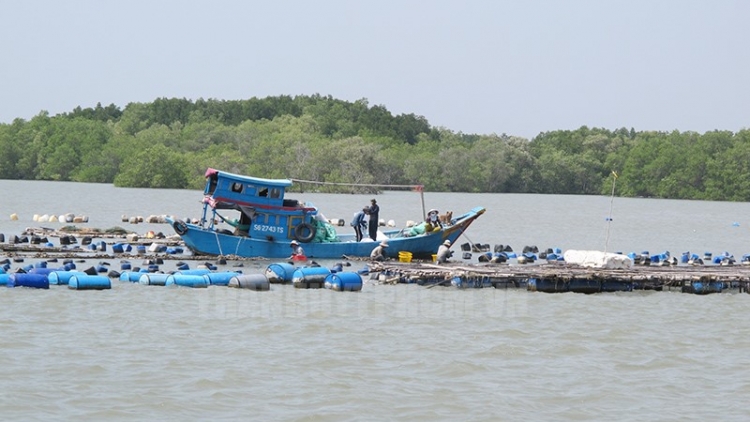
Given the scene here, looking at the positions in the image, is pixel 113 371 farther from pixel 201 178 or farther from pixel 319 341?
pixel 201 178

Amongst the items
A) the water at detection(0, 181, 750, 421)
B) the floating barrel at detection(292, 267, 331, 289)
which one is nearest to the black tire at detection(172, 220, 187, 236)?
the water at detection(0, 181, 750, 421)

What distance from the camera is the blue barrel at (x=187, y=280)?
3175 centimetres

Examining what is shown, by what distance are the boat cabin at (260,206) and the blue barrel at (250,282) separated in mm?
8065

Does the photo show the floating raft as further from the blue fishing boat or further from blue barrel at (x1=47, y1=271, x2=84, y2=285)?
blue barrel at (x1=47, y1=271, x2=84, y2=285)

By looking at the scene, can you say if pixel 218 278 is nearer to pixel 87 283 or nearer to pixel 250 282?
pixel 250 282

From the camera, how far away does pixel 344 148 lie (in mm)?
119938

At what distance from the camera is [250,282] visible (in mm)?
31531

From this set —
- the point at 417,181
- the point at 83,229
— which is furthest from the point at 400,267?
the point at 417,181

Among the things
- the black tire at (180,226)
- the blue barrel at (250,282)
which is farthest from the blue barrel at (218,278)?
the black tire at (180,226)

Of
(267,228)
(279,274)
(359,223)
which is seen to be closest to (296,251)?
(267,228)

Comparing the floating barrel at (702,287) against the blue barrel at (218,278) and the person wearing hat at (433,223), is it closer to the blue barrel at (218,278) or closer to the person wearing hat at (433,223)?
the person wearing hat at (433,223)

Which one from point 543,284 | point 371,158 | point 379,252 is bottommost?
point 543,284

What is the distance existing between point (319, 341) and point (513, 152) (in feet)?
401

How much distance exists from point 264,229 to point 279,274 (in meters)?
7.16
